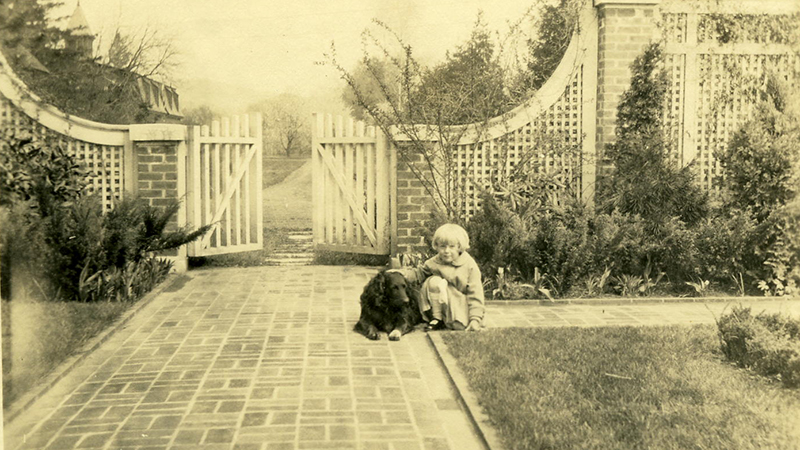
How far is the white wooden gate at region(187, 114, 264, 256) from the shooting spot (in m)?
9.81

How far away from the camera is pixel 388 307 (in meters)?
6.35

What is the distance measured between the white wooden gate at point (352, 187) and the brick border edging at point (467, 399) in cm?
420

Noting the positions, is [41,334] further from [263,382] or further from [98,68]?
[98,68]

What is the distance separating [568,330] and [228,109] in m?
21.1

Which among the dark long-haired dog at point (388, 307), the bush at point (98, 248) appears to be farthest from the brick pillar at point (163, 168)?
the dark long-haired dog at point (388, 307)

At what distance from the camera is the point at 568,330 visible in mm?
6383

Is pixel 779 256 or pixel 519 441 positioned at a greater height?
pixel 779 256

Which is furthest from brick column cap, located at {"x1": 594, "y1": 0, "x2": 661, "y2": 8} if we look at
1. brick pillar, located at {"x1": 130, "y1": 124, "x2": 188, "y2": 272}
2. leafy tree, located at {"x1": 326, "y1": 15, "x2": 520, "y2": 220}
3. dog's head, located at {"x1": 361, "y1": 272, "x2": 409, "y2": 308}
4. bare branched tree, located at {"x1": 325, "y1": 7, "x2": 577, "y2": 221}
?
brick pillar, located at {"x1": 130, "y1": 124, "x2": 188, "y2": 272}

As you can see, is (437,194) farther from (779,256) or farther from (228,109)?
(228,109)

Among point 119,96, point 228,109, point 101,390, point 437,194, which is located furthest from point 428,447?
point 228,109

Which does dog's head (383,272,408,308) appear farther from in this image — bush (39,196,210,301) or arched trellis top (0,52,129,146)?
arched trellis top (0,52,129,146)

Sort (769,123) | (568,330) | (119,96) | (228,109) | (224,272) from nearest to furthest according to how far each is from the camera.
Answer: (568,330), (769,123), (224,272), (119,96), (228,109)

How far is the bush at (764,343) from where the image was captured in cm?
490

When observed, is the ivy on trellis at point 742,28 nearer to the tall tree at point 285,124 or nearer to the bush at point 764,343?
the bush at point 764,343
